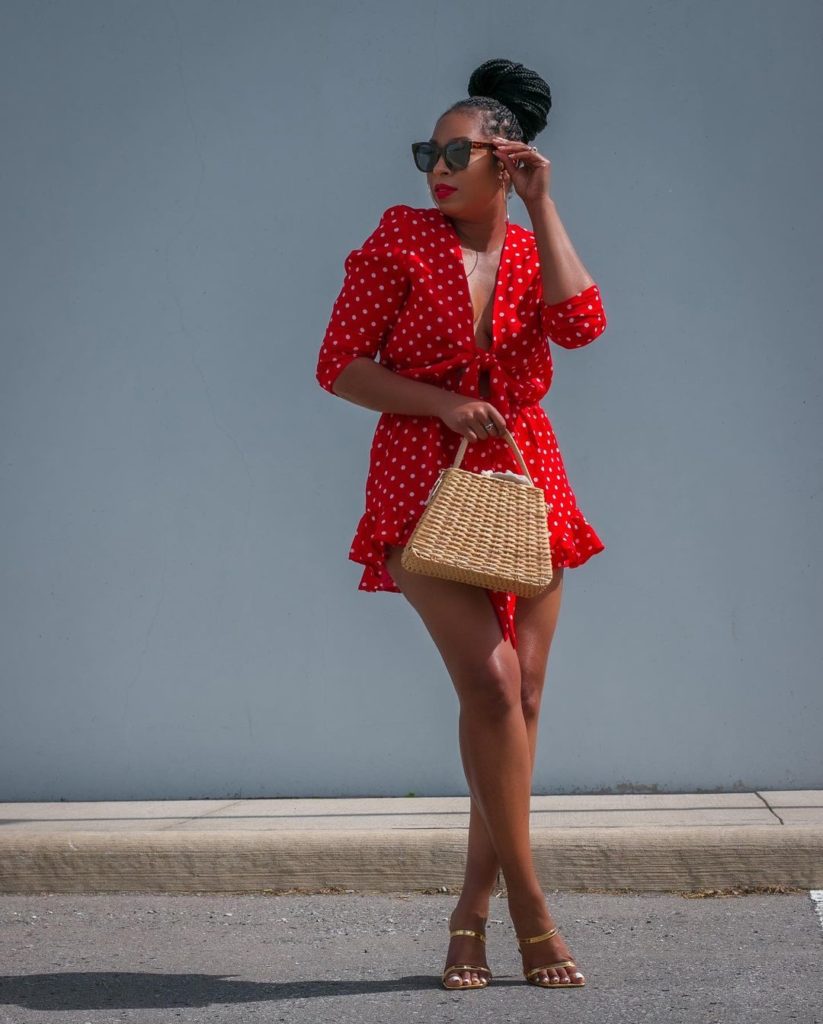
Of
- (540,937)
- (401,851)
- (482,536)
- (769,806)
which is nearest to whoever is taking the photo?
(482,536)

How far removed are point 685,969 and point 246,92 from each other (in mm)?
3314

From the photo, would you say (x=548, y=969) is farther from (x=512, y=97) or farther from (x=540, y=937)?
(x=512, y=97)

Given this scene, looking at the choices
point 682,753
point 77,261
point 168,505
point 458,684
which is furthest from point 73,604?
point 458,684

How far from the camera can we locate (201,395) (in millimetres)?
5246

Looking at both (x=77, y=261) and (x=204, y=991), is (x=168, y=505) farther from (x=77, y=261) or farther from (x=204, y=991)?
(x=204, y=991)

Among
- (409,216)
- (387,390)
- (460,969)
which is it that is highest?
A: (409,216)

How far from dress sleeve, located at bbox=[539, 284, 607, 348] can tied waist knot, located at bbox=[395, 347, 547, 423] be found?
5.5 inches

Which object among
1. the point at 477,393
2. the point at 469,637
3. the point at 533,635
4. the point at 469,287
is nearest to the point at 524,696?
the point at 533,635

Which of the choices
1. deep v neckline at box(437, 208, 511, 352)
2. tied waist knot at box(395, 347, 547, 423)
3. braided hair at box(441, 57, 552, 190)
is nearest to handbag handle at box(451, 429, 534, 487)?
tied waist knot at box(395, 347, 547, 423)

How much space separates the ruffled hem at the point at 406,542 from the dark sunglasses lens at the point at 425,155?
0.75 meters

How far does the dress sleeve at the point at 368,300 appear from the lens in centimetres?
321

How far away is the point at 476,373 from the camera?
3.22 m

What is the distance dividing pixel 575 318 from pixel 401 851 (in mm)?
1733

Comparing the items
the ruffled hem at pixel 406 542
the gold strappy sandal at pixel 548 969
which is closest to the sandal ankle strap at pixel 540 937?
the gold strappy sandal at pixel 548 969
